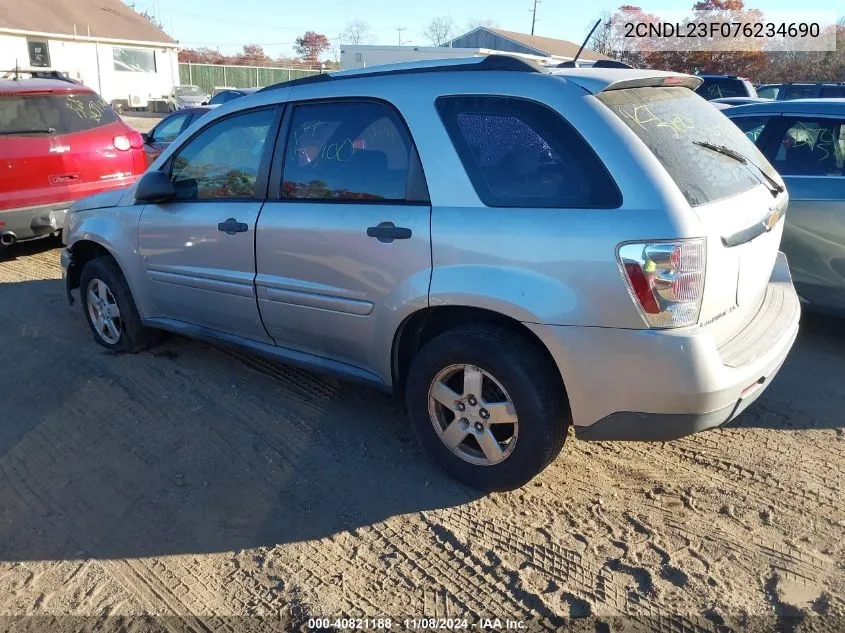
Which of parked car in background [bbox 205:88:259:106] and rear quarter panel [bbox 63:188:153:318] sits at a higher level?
parked car in background [bbox 205:88:259:106]

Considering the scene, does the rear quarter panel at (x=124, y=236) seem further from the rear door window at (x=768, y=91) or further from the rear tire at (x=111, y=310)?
the rear door window at (x=768, y=91)

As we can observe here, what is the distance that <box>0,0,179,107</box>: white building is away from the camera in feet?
96.5

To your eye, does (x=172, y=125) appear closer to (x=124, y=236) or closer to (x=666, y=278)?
(x=124, y=236)

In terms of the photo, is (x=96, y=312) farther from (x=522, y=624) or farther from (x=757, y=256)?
(x=757, y=256)

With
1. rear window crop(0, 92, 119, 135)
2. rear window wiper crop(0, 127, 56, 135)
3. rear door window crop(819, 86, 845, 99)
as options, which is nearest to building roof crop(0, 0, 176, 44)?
rear window crop(0, 92, 119, 135)

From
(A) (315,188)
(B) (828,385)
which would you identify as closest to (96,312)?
(A) (315,188)

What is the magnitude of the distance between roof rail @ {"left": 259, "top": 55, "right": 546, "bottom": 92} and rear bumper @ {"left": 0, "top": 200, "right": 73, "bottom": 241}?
14.6ft

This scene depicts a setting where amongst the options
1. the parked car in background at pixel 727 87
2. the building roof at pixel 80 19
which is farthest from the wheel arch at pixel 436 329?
the building roof at pixel 80 19

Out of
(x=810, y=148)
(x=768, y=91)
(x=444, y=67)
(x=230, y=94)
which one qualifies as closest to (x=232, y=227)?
(x=444, y=67)

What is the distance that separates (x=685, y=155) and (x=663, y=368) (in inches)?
36.1

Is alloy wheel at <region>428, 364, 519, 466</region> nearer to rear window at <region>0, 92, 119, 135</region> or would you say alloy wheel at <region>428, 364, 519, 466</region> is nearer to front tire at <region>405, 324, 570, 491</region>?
front tire at <region>405, 324, 570, 491</region>

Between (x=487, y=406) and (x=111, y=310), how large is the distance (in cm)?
312

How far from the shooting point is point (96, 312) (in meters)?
5.11

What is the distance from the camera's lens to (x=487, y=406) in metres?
3.10
